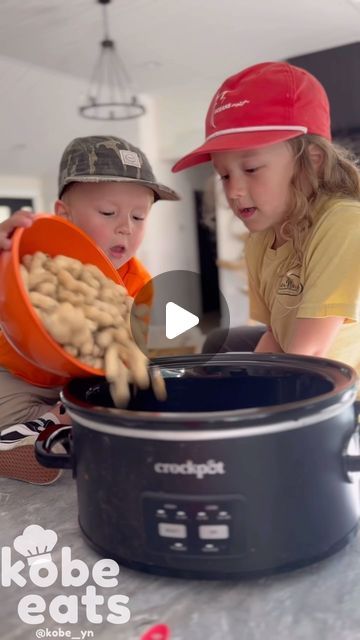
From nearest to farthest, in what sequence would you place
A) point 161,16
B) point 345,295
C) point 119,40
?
1. point 345,295
2. point 161,16
3. point 119,40

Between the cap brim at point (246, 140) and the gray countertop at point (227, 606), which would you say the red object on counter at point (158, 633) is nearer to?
the gray countertop at point (227, 606)

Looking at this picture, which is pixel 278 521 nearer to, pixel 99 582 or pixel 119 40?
pixel 99 582

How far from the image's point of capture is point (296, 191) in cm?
92

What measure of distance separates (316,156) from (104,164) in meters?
0.40

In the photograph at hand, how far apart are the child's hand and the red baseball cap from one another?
0.30 meters

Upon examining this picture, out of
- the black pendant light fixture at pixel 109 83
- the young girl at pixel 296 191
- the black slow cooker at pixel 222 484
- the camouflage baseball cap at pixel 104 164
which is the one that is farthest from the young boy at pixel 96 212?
the black pendant light fixture at pixel 109 83

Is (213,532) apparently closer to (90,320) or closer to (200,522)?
(200,522)

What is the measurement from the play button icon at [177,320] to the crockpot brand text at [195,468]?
0.71 ft

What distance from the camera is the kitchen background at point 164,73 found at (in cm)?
355

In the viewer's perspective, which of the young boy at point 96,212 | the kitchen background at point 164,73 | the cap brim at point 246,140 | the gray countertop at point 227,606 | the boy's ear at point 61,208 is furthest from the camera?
the kitchen background at point 164,73

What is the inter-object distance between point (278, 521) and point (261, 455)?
0.19 ft

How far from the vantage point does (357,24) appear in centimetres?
397

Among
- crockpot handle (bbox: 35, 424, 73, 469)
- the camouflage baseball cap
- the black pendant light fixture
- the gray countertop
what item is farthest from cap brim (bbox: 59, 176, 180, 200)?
the black pendant light fixture

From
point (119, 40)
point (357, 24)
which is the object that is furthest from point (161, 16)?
point (357, 24)
